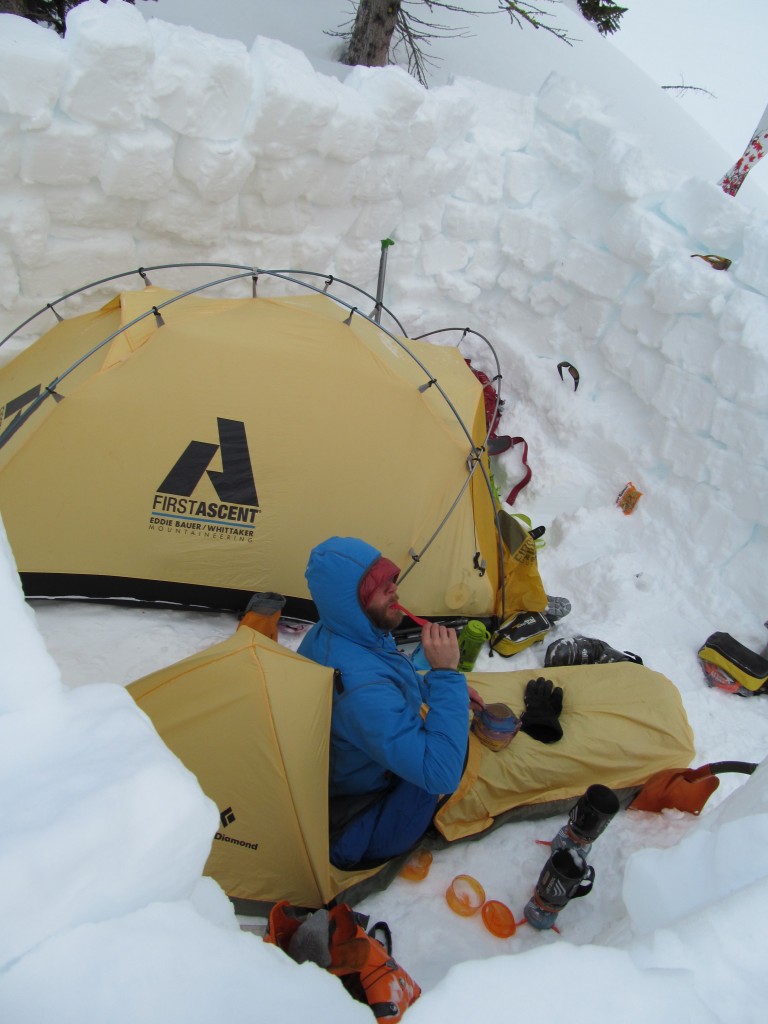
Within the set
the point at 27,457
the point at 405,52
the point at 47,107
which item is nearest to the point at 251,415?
the point at 27,457

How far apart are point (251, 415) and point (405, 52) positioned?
4359 millimetres

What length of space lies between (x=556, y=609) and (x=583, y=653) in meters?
0.32

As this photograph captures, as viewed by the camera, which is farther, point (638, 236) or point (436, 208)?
point (436, 208)

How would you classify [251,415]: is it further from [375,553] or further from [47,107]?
[47,107]

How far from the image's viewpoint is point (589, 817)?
178 centimetres

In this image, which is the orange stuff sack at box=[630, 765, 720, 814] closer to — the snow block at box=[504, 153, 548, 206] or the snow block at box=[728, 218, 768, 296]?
the snow block at box=[728, 218, 768, 296]

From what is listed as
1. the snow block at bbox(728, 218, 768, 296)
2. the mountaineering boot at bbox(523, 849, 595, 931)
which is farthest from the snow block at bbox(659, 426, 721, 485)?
the mountaineering boot at bbox(523, 849, 595, 931)

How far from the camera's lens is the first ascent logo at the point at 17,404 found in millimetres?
2654

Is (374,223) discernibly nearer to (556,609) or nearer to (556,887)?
(556,609)

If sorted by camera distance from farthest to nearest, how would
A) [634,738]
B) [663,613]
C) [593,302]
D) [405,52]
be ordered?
[405,52] → [593,302] → [663,613] → [634,738]

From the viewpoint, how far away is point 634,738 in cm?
222

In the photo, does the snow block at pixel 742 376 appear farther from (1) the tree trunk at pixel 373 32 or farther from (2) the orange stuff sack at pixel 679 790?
(1) the tree trunk at pixel 373 32

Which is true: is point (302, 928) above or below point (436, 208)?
below

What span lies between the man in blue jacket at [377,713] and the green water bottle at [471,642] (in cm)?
89
